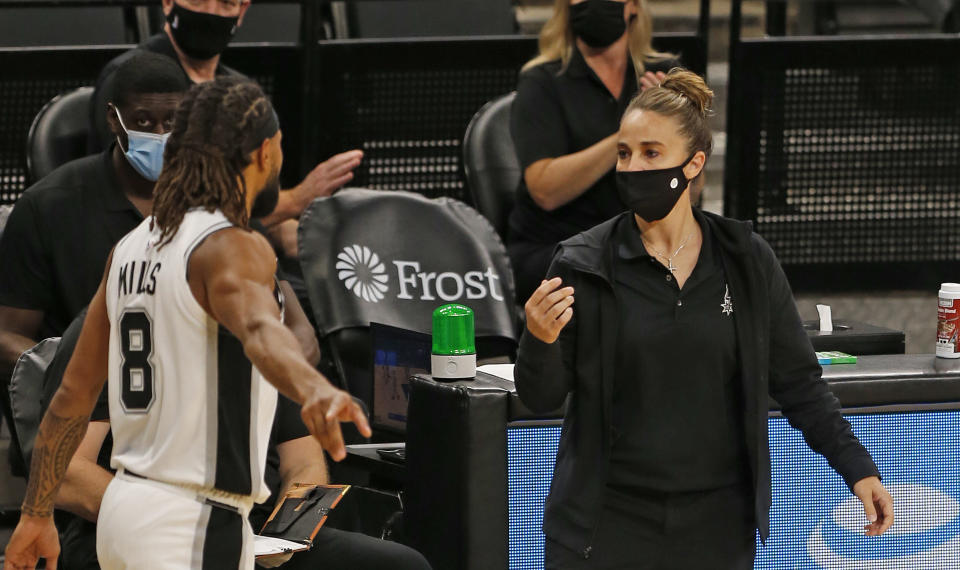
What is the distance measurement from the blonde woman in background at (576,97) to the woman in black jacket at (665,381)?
1.57 m

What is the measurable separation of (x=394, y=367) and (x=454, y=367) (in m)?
0.52

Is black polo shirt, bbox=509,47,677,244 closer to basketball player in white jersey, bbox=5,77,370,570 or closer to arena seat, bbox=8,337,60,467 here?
arena seat, bbox=8,337,60,467

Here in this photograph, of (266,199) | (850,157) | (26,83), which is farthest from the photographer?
(850,157)

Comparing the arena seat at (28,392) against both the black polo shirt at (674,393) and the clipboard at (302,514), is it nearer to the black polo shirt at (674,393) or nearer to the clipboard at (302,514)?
the clipboard at (302,514)

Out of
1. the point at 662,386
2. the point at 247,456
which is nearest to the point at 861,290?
the point at 662,386

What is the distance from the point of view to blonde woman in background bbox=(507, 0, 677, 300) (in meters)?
4.79

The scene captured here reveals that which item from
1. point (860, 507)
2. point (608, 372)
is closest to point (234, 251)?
point (608, 372)

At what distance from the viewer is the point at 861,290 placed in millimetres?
6512

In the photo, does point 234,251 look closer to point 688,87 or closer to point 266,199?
A: point 266,199

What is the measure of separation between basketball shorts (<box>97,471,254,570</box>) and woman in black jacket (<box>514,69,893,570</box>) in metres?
0.75

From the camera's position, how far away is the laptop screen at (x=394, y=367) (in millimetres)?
4055

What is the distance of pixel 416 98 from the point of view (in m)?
6.05

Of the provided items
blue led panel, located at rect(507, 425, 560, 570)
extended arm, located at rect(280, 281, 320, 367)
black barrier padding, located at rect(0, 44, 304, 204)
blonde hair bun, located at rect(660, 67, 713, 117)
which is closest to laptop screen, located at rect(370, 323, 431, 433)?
extended arm, located at rect(280, 281, 320, 367)

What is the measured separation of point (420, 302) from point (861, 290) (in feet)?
7.94
